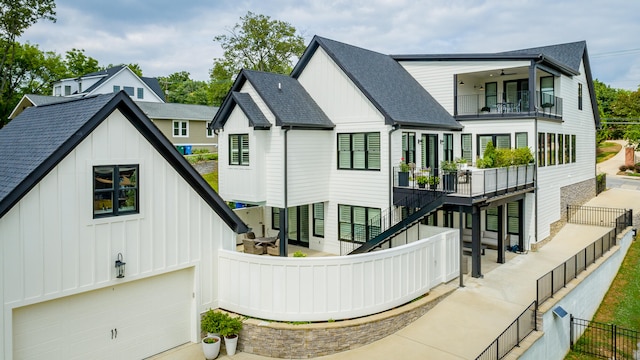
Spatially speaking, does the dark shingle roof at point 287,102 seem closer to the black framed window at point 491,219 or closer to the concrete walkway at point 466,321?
the concrete walkway at point 466,321

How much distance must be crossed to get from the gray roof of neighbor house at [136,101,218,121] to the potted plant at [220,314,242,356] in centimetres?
3318

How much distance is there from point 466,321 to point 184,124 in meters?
37.0

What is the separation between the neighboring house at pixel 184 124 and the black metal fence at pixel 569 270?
3268cm

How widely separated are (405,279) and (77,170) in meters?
8.42

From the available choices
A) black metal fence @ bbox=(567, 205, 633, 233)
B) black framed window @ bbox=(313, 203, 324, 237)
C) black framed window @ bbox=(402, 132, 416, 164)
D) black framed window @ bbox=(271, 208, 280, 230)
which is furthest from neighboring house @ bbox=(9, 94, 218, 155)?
black metal fence @ bbox=(567, 205, 633, 233)

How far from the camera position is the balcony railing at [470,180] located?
1474 centimetres

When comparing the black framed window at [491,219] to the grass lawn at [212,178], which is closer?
the black framed window at [491,219]

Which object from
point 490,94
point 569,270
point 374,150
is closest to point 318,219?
point 374,150

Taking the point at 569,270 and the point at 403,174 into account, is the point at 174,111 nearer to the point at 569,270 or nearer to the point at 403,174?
the point at 403,174

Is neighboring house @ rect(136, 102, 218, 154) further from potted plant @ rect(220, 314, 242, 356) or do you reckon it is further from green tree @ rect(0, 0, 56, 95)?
potted plant @ rect(220, 314, 242, 356)

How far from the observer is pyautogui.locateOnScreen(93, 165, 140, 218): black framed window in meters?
9.41

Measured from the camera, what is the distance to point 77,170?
9055 millimetres

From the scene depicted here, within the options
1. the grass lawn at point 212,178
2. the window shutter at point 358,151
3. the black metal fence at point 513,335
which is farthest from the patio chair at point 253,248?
the grass lawn at point 212,178

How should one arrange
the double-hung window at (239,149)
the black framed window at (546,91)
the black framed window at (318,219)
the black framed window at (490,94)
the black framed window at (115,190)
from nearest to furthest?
1. the black framed window at (115,190)
2. the double-hung window at (239,149)
3. the black framed window at (318,219)
4. the black framed window at (546,91)
5. the black framed window at (490,94)
